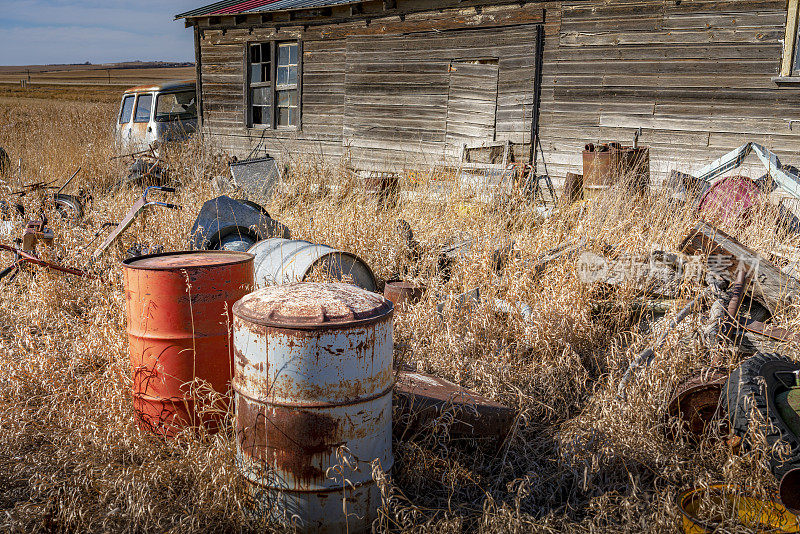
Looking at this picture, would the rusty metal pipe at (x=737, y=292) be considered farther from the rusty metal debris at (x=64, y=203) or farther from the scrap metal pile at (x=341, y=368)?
the rusty metal debris at (x=64, y=203)

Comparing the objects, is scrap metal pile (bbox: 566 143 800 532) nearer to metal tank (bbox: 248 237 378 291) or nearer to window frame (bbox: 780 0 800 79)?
window frame (bbox: 780 0 800 79)

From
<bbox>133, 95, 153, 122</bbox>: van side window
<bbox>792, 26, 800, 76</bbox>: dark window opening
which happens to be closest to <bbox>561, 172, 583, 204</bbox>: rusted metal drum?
<bbox>792, 26, 800, 76</bbox>: dark window opening

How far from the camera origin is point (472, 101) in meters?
9.38

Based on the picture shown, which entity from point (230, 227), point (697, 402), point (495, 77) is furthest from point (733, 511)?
point (495, 77)

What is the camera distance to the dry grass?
2.47 meters

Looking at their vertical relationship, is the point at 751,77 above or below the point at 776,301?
above

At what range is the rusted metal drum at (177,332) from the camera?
2.84 metres

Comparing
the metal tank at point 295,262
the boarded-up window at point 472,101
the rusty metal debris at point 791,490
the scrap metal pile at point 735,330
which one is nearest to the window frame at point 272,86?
the boarded-up window at point 472,101

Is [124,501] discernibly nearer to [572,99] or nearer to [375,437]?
[375,437]

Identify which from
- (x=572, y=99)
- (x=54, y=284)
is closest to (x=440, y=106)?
(x=572, y=99)

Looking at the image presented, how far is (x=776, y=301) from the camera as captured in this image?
3941 mm

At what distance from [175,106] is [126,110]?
0.98 m

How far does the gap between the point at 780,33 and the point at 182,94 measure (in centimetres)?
1118

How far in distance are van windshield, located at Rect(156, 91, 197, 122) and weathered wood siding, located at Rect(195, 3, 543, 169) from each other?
1120mm
